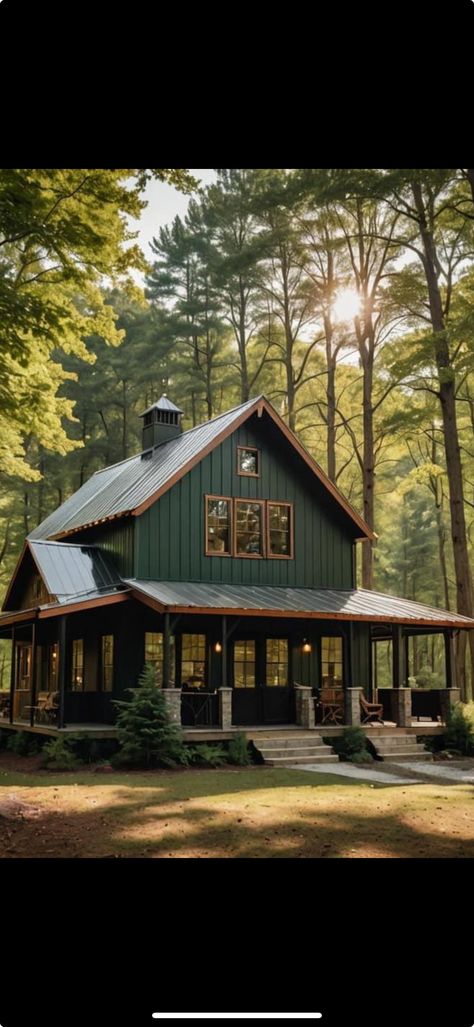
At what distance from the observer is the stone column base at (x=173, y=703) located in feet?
47.3

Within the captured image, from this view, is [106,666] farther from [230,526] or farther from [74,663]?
[230,526]

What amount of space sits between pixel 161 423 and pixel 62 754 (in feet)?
32.9

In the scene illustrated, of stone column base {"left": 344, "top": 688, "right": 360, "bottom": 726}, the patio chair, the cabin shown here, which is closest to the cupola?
the cabin

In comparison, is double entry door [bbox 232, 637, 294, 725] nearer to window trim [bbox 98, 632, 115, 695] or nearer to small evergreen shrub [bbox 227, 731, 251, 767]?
window trim [bbox 98, 632, 115, 695]

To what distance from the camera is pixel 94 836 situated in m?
7.89

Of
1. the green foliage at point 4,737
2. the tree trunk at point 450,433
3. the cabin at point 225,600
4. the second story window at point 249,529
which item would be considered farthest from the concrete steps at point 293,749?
the green foliage at point 4,737

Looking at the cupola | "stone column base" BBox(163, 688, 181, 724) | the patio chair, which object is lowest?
the patio chair

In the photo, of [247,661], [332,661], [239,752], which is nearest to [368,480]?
[332,661]

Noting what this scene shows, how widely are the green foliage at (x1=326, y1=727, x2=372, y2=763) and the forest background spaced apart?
180 inches

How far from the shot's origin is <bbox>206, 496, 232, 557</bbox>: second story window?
18.2 m

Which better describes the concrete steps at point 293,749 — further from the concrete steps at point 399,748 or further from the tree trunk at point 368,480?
the tree trunk at point 368,480

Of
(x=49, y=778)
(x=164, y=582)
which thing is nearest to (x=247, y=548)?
(x=164, y=582)

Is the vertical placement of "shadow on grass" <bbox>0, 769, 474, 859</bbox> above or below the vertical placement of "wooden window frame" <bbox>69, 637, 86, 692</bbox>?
below
